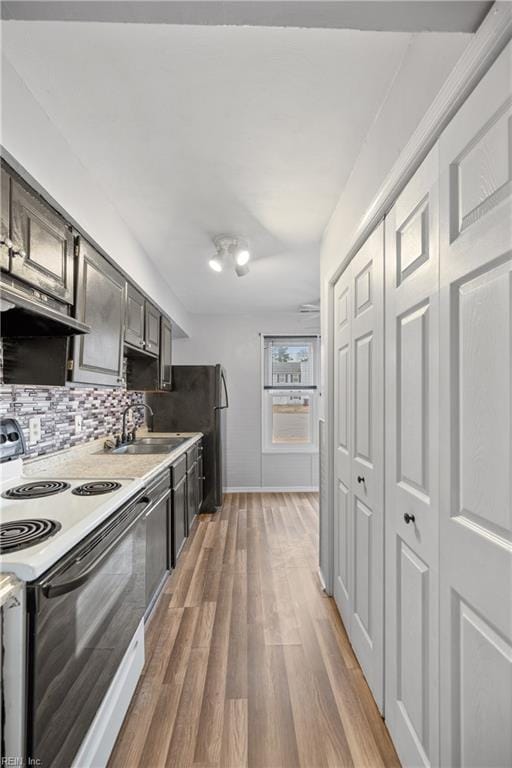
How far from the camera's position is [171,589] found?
8.23 ft

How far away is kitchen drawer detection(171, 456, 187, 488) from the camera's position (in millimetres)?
2717

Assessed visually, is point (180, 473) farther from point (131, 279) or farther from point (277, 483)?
point (277, 483)

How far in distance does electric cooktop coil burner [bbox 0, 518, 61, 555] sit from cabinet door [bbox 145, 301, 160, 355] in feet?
6.54

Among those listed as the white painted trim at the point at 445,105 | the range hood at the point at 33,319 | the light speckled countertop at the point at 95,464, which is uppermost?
the white painted trim at the point at 445,105

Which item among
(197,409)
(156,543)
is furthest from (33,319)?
(197,409)

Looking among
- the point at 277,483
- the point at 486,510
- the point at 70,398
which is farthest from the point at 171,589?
the point at 277,483

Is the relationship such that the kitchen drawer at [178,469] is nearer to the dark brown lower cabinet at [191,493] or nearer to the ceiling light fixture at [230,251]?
the dark brown lower cabinet at [191,493]

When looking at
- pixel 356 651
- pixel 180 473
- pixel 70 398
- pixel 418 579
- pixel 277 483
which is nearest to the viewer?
pixel 418 579

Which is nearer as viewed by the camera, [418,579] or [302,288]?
[418,579]

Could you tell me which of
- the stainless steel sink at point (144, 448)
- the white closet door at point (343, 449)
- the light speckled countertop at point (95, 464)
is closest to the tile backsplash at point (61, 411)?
the light speckled countertop at point (95, 464)

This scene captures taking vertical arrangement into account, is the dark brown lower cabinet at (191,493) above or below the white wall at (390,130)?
below

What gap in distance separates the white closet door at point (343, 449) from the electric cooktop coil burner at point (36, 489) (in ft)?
4.61

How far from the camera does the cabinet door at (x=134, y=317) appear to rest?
260 cm

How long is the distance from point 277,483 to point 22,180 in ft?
14.4
